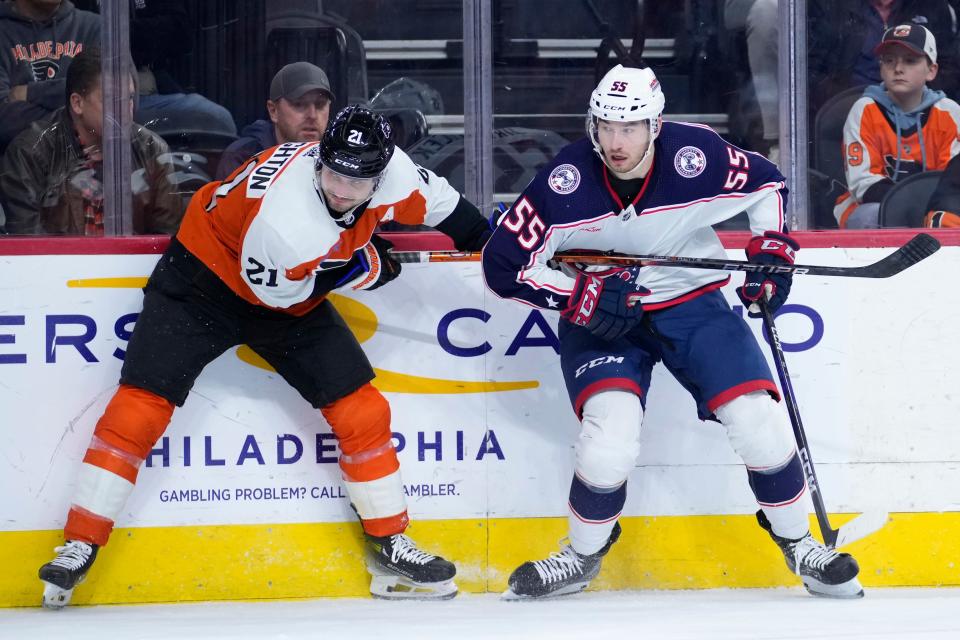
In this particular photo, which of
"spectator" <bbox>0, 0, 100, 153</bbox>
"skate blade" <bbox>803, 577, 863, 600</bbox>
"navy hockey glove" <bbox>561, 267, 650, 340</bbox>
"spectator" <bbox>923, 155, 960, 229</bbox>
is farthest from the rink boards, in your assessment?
"spectator" <bbox>0, 0, 100, 153</bbox>

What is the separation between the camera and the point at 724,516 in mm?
3139

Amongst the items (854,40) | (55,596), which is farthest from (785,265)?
(55,596)

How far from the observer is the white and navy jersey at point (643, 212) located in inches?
109

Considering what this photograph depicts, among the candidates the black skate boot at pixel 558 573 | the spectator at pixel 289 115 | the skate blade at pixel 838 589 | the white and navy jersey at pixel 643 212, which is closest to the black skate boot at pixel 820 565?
the skate blade at pixel 838 589

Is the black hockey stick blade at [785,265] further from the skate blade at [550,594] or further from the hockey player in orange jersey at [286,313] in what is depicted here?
the skate blade at [550,594]

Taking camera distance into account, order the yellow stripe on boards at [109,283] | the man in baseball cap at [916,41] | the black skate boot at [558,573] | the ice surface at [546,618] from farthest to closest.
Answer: the man in baseball cap at [916,41] → the yellow stripe on boards at [109,283] → the black skate boot at [558,573] → the ice surface at [546,618]

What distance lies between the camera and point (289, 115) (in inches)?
124

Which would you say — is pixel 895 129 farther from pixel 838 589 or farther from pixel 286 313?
pixel 286 313

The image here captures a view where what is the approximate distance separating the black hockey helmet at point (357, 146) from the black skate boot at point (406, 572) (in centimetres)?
94

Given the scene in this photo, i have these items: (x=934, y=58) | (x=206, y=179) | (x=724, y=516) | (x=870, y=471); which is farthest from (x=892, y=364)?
(x=206, y=179)

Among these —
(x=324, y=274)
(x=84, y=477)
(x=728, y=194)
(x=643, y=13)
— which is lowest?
(x=84, y=477)

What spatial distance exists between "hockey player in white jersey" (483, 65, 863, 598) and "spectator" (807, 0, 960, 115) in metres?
0.46

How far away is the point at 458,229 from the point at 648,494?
0.86 metres

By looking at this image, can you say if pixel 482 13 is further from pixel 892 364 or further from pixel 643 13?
pixel 892 364
